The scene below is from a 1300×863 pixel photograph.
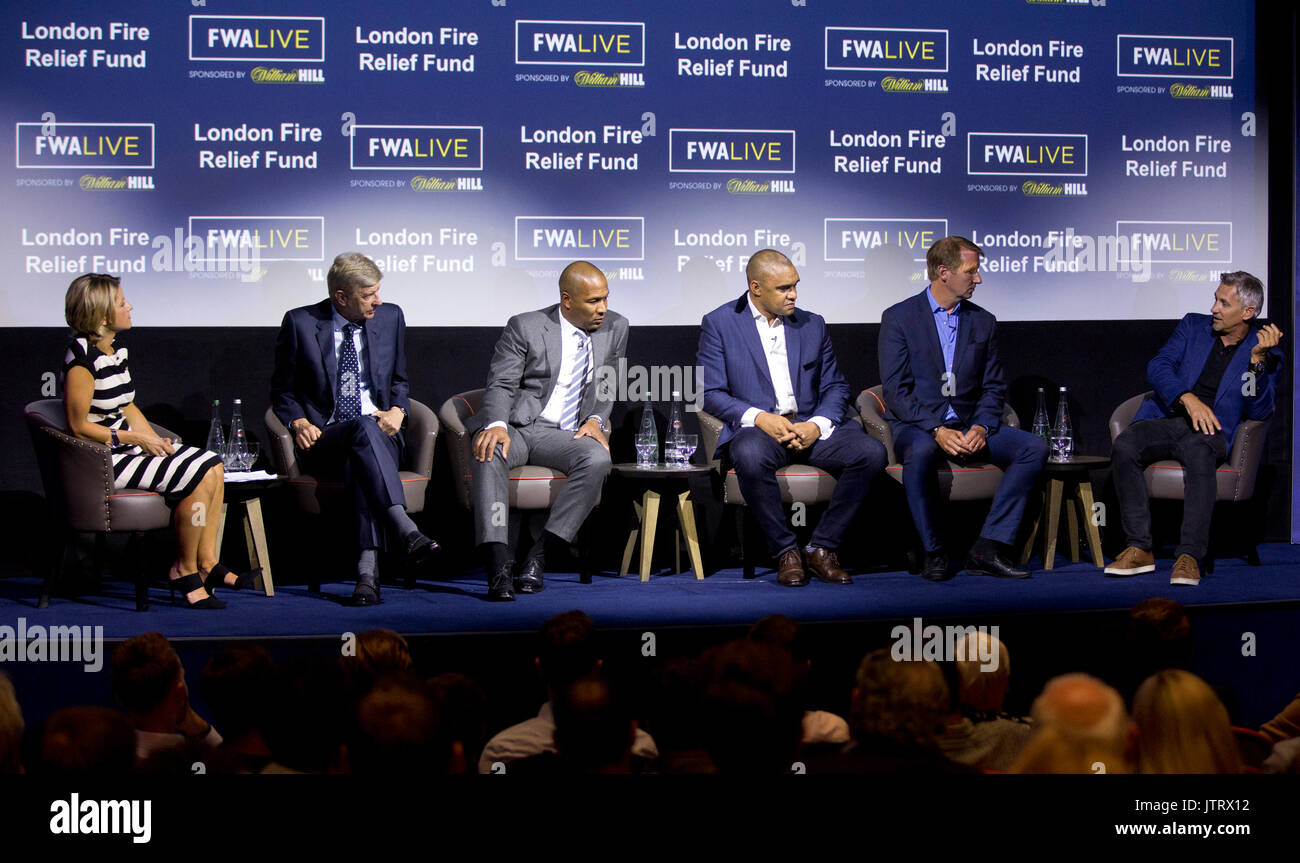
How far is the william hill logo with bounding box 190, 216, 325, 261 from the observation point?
191 inches

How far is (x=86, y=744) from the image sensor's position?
5.08 ft

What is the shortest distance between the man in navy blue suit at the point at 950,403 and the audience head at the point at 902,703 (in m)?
2.73

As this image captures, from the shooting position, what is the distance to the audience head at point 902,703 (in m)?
1.67

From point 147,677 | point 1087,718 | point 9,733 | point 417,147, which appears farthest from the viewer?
point 417,147

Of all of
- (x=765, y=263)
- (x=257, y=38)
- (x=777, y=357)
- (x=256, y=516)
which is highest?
(x=257, y=38)

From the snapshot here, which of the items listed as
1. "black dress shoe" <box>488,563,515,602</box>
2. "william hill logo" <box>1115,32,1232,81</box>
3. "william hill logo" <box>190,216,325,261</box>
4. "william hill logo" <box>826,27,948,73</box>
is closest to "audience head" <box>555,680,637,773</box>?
"black dress shoe" <box>488,563,515,602</box>

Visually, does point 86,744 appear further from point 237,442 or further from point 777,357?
point 777,357

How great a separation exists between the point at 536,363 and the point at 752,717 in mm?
3063

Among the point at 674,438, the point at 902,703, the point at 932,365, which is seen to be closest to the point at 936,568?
the point at 932,365

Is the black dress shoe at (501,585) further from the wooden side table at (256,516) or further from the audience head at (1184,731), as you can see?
the audience head at (1184,731)
